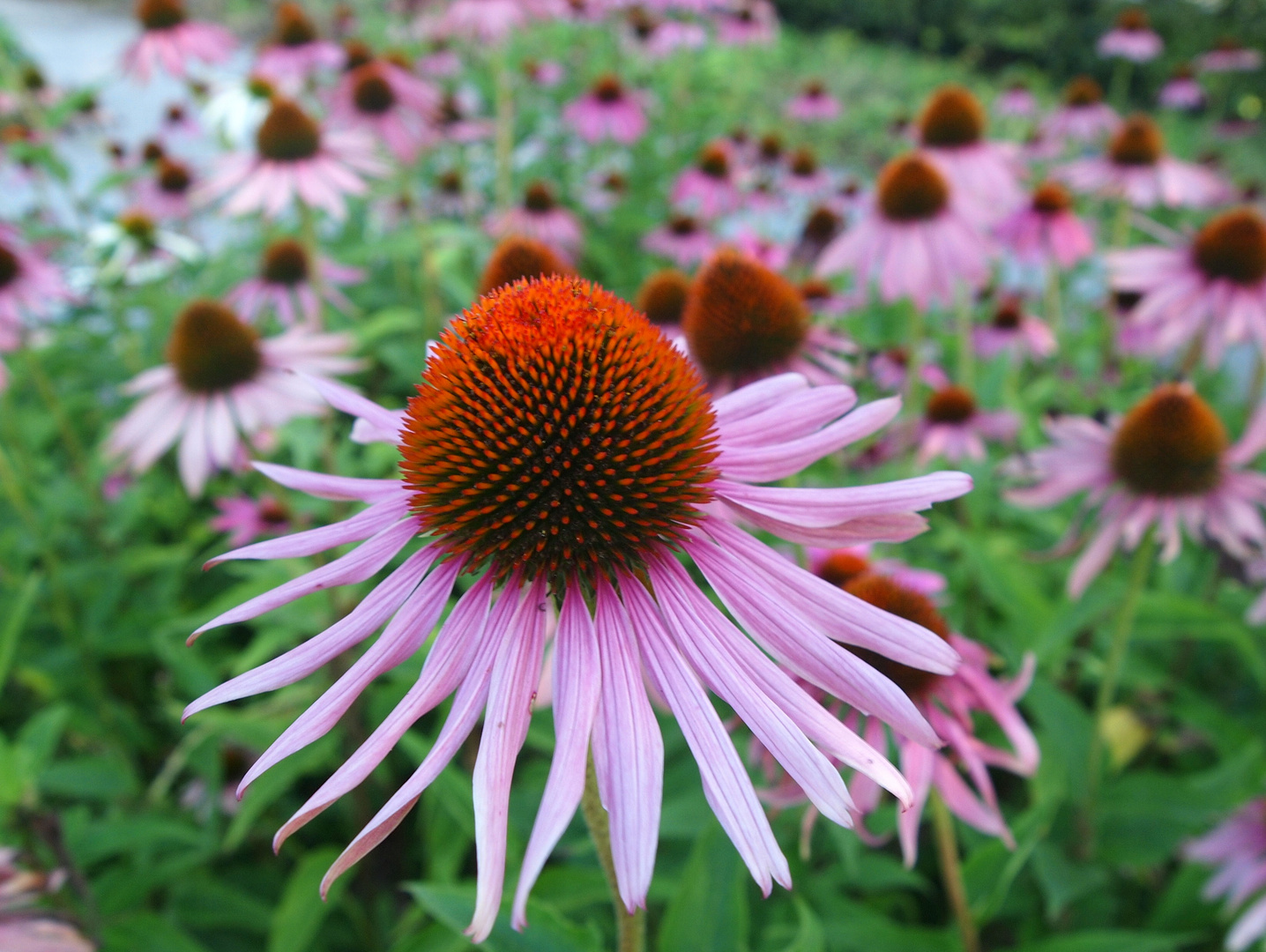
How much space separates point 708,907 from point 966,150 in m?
2.61

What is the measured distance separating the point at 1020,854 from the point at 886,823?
→ 23 cm

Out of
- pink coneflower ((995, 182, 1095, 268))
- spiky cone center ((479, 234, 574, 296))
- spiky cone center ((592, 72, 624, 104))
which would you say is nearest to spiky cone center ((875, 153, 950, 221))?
pink coneflower ((995, 182, 1095, 268))

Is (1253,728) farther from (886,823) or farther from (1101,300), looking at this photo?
(1101,300)

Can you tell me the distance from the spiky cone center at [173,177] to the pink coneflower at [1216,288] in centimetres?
388

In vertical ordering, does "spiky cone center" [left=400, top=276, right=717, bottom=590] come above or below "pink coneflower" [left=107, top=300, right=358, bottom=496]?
above

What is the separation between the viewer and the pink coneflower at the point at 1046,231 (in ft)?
9.86

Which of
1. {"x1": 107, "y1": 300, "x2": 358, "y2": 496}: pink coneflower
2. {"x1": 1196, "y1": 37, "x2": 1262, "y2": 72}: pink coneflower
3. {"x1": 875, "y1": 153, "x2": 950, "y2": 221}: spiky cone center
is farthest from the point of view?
{"x1": 1196, "y1": 37, "x2": 1262, "y2": 72}: pink coneflower

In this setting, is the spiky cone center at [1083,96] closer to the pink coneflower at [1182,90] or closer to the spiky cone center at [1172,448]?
the pink coneflower at [1182,90]

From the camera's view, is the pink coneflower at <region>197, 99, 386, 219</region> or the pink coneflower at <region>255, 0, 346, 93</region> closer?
the pink coneflower at <region>197, 99, 386, 219</region>

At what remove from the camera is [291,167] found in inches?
100.0

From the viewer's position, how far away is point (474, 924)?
1.79 ft

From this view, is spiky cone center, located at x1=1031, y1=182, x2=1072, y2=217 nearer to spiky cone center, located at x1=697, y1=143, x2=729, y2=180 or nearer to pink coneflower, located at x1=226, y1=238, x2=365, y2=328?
spiky cone center, located at x1=697, y1=143, x2=729, y2=180

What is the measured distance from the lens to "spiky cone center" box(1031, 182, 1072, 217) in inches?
120

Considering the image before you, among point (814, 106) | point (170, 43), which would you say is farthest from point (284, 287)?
point (814, 106)
